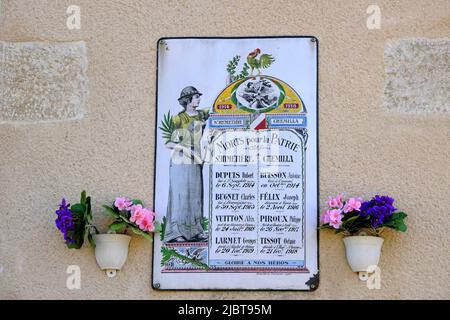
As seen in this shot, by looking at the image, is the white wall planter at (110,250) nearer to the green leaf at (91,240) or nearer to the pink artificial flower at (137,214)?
the green leaf at (91,240)

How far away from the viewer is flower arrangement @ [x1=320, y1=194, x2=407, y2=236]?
6109 mm

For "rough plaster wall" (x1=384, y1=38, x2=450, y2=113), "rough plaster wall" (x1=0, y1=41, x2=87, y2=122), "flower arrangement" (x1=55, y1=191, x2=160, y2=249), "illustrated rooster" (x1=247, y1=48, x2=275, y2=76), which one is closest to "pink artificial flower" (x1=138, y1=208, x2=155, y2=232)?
"flower arrangement" (x1=55, y1=191, x2=160, y2=249)

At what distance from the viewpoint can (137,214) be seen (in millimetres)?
6238

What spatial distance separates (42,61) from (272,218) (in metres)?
1.93

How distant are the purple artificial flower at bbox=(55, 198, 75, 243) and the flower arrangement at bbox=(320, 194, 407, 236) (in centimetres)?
162

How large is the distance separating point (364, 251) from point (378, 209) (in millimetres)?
279

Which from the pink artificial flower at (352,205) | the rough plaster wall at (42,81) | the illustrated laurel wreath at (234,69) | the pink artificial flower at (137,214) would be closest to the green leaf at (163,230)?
the pink artificial flower at (137,214)

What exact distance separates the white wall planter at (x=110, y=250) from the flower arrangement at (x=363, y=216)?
Answer: 1.31 m

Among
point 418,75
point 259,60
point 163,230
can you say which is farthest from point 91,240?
point 418,75

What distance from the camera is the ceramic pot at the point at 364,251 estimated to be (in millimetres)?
6133

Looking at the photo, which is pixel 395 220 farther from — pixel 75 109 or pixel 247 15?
pixel 75 109

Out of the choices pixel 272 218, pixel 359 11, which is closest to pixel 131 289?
pixel 272 218

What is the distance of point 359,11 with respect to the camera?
665 cm

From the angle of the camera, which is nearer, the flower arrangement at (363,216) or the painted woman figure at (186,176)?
the flower arrangement at (363,216)
